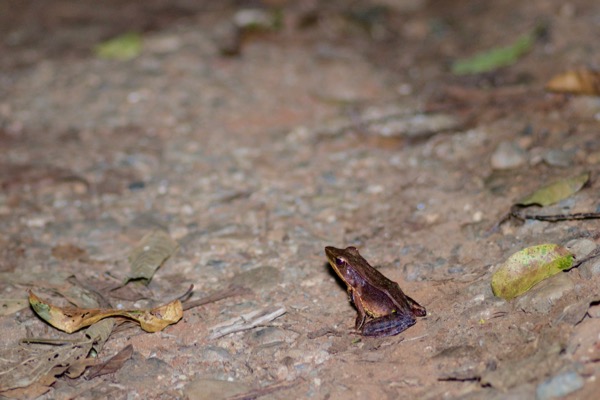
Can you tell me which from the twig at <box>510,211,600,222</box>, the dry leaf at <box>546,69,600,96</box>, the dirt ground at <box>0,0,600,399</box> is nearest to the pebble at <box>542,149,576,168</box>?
the dirt ground at <box>0,0,600,399</box>

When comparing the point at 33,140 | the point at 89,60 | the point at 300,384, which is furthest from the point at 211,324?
the point at 89,60

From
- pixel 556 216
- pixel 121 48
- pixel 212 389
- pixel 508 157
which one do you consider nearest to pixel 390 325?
pixel 212 389

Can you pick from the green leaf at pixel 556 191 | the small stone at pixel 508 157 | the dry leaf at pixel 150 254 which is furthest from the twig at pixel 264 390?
the small stone at pixel 508 157

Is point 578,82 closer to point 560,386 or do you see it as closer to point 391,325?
point 391,325

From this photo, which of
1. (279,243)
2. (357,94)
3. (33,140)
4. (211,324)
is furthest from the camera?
(357,94)

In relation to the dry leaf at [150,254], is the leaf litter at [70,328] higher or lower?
higher

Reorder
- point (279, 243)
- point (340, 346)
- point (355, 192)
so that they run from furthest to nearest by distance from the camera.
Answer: point (355, 192)
point (279, 243)
point (340, 346)

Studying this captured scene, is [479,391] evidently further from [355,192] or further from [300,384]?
[355,192]

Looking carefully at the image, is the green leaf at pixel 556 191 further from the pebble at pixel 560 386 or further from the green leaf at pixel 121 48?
the green leaf at pixel 121 48
